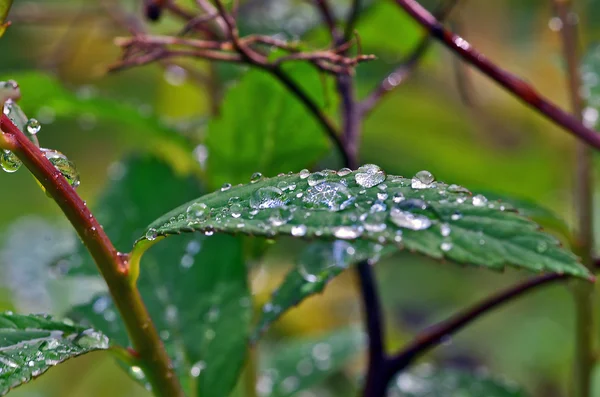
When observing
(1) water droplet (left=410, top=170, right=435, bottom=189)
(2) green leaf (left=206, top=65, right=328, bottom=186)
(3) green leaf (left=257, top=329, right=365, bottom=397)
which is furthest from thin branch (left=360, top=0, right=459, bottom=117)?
(3) green leaf (left=257, top=329, right=365, bottom=397)

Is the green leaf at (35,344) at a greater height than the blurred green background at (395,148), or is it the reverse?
the green leaf at (35,344)

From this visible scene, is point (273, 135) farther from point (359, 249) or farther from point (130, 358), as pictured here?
point (130, 358)

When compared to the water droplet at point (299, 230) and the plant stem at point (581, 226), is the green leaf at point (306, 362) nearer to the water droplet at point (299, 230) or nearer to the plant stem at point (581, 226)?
the plant stem at point (581, 226)

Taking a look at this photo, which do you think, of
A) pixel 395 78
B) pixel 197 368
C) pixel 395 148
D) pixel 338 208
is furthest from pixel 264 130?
pixel 395 148

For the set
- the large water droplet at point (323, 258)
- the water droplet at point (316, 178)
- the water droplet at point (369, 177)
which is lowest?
the large water droplet at point (323, 258)

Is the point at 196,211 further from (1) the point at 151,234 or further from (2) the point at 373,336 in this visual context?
(2) the point at 373,336

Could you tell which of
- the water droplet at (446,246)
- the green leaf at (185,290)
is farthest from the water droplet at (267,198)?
the green leaf at (185,290)

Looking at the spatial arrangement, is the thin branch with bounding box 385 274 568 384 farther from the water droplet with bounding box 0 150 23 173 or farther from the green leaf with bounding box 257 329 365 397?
the water droplet with bounding box 0 150 23 173
